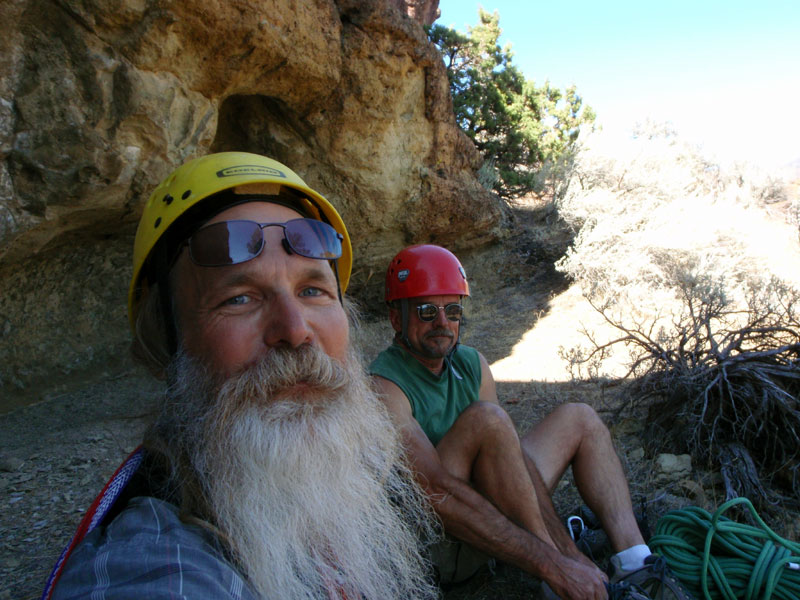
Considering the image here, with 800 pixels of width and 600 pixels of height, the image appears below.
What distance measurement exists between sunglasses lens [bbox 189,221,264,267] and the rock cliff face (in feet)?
9.41

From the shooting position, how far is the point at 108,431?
158 inches

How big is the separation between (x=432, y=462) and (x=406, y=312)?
1.11m

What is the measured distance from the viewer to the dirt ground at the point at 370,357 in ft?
8.58

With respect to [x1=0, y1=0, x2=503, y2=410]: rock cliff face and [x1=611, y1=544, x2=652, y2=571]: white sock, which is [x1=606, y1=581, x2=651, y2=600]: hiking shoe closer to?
[x1=611, y1=544, x2=652, y2=571]: white sock

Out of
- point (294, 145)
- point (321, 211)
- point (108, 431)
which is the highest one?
point (294, 145)

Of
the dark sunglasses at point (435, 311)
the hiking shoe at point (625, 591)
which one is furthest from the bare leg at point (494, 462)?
the dark sunglasses at point (435, 311)

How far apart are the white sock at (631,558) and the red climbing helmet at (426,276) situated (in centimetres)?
159

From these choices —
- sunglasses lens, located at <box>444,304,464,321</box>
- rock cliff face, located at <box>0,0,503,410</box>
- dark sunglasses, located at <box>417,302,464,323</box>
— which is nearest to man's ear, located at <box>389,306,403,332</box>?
dark sunglasses, located at <box>417,302,464,323</box>

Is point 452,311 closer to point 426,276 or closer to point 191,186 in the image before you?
point 426,276

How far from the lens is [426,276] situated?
317 cm

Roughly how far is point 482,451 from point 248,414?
53.6 inches

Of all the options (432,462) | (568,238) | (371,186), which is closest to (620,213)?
(568,238)

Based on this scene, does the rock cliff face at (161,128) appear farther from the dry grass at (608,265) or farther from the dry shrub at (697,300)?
the dry shrub at (697,300)

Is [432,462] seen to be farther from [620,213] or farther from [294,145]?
[620,213]
